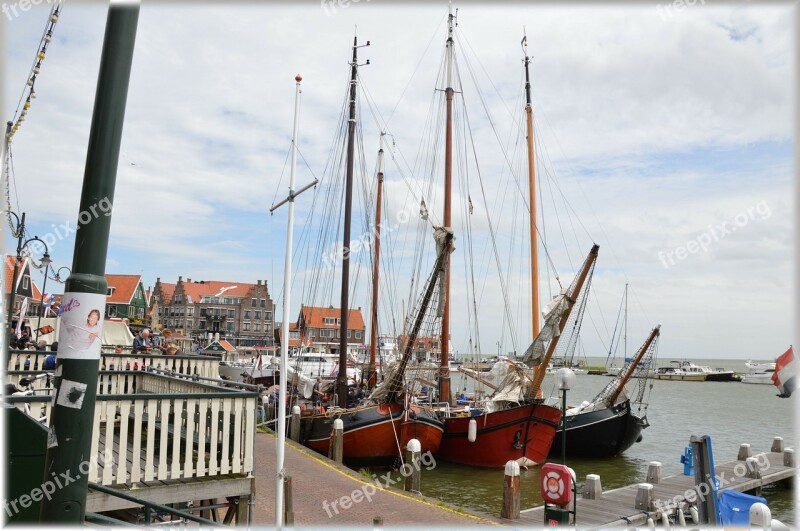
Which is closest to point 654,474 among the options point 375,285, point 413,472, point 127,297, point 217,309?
point 413,472

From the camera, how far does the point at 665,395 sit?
74.6m

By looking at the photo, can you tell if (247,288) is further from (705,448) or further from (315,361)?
(705,448)

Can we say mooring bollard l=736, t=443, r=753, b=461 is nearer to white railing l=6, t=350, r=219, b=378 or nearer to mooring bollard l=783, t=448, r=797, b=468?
mooring bollard l=783, t=448, r=797, b=468

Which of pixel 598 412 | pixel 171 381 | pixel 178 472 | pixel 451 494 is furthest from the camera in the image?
pixel 598 412

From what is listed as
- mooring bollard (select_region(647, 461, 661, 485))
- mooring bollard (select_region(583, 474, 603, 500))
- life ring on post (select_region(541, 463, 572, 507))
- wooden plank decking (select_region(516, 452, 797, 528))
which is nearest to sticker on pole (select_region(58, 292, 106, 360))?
life ring on post (select_region(541, 463, 572, 507))

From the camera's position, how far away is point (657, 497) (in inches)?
628

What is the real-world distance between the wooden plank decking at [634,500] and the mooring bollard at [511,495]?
0.25 meters

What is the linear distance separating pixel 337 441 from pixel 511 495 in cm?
786

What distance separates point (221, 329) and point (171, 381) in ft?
291

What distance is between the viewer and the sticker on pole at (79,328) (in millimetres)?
3154

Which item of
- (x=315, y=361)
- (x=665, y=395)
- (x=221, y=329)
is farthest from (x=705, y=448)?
(x=221, y=329)

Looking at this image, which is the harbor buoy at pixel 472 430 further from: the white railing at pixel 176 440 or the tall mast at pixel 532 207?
the white railing at pixel 176 440

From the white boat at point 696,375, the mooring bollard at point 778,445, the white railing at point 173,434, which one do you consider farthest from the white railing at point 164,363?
the white boat at point 696,375

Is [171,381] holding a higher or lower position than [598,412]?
higher
